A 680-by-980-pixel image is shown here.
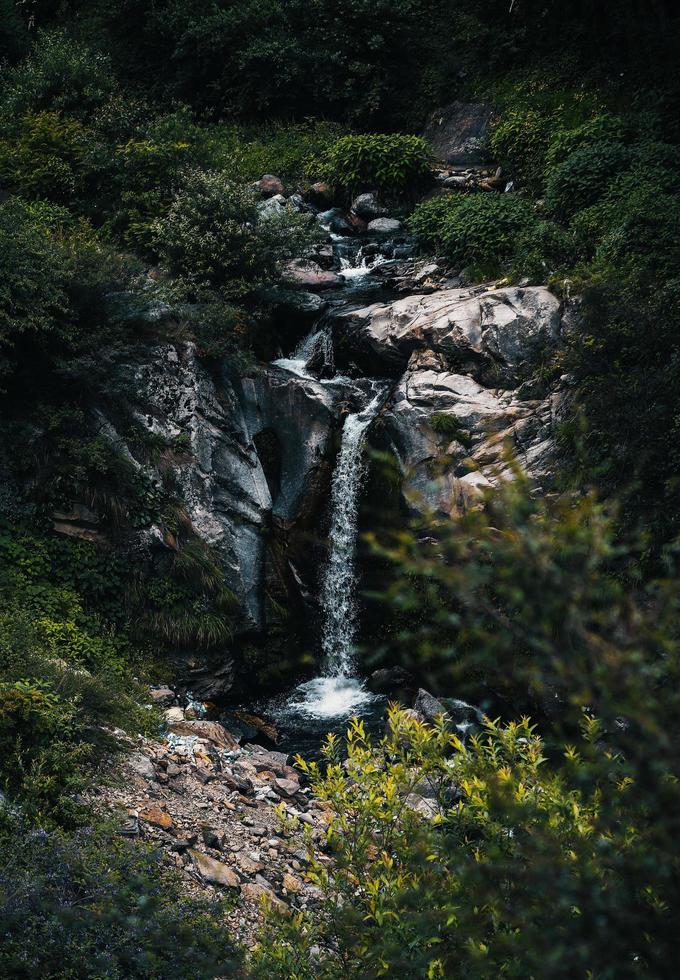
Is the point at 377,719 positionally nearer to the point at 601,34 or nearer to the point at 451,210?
the point at 451,210

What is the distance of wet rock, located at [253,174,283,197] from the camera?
16438mm

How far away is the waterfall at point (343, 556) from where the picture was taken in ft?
36.6

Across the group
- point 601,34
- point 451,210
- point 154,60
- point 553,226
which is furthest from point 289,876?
point 154,60

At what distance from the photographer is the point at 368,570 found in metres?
11.2

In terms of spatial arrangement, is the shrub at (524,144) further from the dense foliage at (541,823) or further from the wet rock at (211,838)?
the dense foliage at (541,823)

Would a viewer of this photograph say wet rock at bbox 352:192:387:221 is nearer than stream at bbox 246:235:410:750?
No

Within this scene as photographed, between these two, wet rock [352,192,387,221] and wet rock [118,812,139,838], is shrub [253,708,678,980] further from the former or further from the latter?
wet rock [352,192,387,221]

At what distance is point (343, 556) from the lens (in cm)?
1128

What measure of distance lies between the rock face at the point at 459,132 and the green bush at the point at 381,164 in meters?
0.73

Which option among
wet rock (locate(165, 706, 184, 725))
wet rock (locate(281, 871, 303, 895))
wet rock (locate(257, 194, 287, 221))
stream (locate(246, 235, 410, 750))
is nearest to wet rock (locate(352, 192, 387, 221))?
wet rock (locate(257, 194, 287, 221))

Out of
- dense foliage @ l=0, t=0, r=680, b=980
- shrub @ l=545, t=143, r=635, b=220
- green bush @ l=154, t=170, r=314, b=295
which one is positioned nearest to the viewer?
dense foliage @ l=0, t=0, r=680, b=980

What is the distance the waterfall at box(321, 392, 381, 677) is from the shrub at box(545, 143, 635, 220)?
4.73 metres

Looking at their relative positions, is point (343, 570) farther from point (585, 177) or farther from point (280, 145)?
point (280, 145)

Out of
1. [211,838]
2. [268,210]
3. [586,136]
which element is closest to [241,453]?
[268,210]
